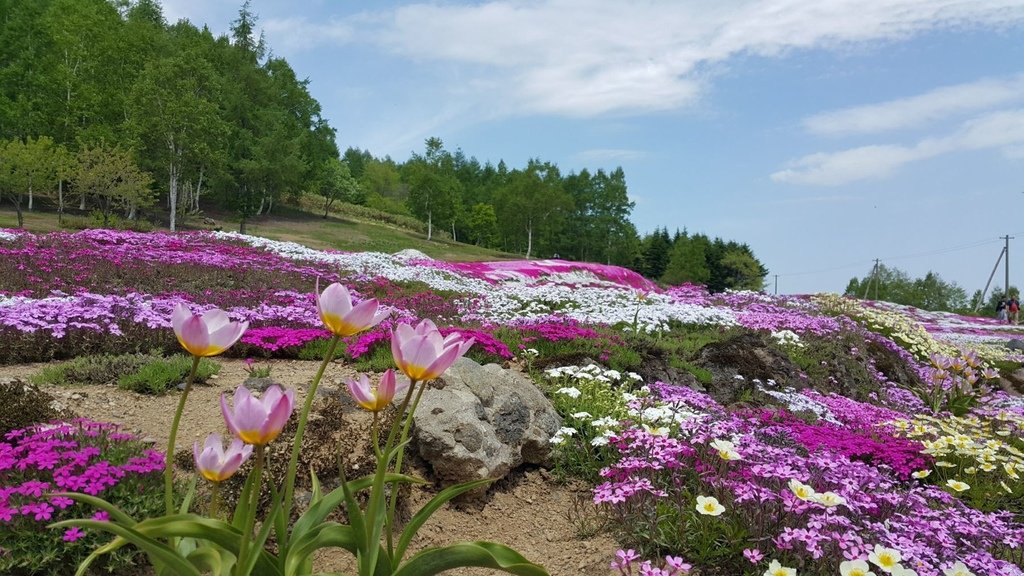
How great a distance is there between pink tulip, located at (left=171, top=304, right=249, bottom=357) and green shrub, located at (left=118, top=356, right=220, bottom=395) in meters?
4.20

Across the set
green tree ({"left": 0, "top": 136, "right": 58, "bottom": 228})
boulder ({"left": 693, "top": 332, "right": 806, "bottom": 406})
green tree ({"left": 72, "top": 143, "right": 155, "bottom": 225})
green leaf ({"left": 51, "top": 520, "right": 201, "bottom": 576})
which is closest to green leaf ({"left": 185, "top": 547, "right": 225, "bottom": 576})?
green leaf ({"left": 51, "top": 520, "right": 201, "bottom": 576})

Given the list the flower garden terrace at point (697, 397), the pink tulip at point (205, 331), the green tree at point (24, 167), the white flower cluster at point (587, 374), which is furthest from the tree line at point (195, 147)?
the pink tulip at point (205, 331)

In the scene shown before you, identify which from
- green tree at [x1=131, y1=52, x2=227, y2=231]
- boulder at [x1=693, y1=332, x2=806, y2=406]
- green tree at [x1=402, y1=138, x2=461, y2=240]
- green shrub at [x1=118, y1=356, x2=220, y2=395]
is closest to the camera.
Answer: green shrub at [x1=118, y1=356, x2=220, y2=395]

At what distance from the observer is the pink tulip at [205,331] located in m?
1.49

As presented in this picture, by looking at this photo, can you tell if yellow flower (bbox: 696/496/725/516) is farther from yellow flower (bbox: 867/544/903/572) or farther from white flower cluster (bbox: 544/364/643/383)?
white flower cluster (bbox: 544/364/643/383)

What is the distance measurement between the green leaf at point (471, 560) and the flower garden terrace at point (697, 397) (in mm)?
766

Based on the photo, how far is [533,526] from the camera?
4137 mm

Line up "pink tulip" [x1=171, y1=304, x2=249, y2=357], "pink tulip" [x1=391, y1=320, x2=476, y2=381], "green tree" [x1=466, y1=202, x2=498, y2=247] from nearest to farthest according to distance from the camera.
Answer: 1. "pink tulip" [x1=171, y1=304, x2=249, y2=357]
2. "pink tulip" [x1=391, y1=320, x2=476, y2=381]
3. "green tree" [x1=466, y1=202, x2=498, y2=247]

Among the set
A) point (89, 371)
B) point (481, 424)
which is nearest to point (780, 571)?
point (481, 424)

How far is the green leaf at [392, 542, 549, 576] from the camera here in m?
1.71

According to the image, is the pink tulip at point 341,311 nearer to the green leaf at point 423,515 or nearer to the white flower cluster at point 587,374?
the green leaf at point 423,515

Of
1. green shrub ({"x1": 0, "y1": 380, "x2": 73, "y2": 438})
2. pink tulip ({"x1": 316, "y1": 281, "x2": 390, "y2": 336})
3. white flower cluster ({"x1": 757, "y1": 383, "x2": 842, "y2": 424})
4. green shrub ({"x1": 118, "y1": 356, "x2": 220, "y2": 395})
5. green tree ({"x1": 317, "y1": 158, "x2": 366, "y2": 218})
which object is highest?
green tree ({"x1": 317, "y1": 158, "x2": 366, "y2": 218})

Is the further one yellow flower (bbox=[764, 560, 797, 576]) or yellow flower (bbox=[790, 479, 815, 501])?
yellow flower (bbox=[790, 479, 815, 501])

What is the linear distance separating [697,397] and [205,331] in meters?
5.19
